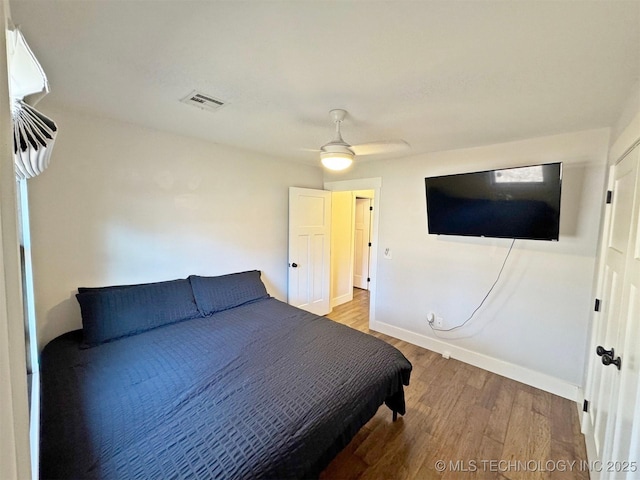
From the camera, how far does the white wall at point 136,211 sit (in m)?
2.03

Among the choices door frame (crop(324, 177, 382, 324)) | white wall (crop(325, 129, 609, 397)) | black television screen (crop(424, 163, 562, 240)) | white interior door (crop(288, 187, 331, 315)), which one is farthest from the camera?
white interior door (crop(288, 187, 331, 315))

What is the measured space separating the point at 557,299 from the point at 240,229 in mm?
3190

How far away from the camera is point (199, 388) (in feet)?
5.02

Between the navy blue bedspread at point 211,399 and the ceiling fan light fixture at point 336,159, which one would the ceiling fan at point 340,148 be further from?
the navy blue bedspread at point 211,399

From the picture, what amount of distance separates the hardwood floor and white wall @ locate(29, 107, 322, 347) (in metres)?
2.13

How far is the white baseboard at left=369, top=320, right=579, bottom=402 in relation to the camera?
2415mm

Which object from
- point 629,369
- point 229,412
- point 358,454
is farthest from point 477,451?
point 229,412

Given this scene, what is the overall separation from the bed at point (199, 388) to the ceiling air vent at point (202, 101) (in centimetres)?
156

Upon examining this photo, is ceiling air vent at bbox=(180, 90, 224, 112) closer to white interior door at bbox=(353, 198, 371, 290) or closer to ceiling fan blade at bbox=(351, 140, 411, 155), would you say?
ceiling fan blade at bbox=(351, 140, 411, 155)

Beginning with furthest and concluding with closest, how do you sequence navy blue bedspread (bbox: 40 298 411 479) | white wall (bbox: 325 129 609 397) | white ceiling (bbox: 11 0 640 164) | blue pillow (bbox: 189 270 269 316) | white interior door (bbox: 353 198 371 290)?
1. white interior door (bbox: 353 198 371 290)
2. blue pillow (bbox: 189 270 269 316)
3. white wall (bbox: 325 129 609 397)
4. navy blue bedspread (bbox: 40 298 411 479)
5. white ceiling (bbox: 11 0 640 164)

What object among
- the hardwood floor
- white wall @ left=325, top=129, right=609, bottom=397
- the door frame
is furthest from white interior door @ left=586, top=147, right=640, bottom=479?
the door frame

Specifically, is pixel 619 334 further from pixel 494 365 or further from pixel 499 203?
pixel 494 365

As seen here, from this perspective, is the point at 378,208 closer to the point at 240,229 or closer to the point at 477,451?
the point at 240,229

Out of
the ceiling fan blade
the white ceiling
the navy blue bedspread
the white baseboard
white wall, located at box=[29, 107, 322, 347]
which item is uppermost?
the white ceiling
